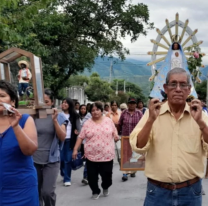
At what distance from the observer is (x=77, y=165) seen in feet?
25.8

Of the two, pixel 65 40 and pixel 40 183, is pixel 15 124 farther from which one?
pixel 65 40

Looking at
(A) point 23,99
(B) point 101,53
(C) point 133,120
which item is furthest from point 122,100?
(A) point 23,99

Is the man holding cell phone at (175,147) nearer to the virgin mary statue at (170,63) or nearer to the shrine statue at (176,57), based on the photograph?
the virgin mary statue at (170,63)

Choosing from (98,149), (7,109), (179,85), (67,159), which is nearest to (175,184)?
(179,85)

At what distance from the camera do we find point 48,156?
5.40 meters

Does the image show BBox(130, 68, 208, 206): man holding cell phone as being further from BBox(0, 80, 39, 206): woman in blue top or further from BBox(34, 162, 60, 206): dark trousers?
BBox(34, 162, 60, 206): dark trousers

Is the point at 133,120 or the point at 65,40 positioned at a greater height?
the point at 65,40

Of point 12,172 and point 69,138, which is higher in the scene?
point 12,172

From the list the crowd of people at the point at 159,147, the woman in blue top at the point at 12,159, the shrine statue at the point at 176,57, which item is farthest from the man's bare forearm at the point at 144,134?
the shrine statue at the point at 176,57

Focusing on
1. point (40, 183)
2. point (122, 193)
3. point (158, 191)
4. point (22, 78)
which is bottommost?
point (122, 193)

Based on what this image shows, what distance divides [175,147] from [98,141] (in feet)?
12.8

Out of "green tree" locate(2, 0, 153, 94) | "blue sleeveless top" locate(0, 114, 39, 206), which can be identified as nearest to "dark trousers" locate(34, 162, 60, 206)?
"blue sleeveless top" locate(0, 114, 39, 206)

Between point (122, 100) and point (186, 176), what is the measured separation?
65291 mm

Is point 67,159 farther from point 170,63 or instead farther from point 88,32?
point 88,32
